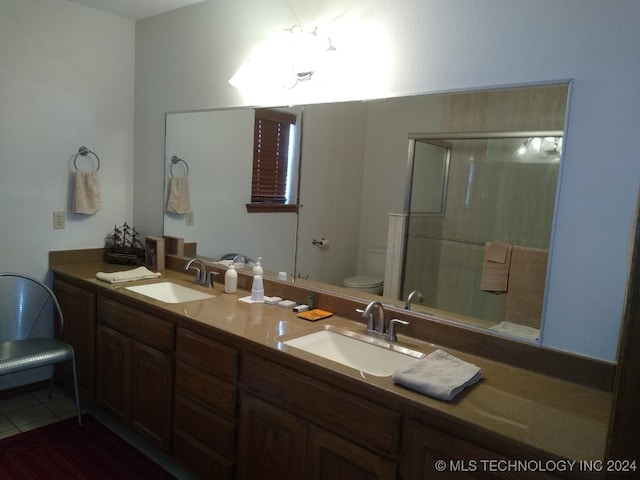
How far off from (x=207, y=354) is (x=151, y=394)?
20.3 inches

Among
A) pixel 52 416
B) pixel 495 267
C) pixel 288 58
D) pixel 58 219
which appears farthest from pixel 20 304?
pixel 495 267

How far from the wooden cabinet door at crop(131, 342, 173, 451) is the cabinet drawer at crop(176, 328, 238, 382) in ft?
0.44

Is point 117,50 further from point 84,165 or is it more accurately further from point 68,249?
point 68,249

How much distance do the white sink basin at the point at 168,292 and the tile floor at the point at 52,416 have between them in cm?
73

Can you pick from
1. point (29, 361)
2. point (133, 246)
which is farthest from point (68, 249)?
point (29, 361)

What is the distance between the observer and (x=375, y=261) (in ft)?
6.50

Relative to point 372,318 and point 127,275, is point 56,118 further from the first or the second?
point 372,318

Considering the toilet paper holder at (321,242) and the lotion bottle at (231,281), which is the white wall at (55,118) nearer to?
the lotion bottle at (231,281)

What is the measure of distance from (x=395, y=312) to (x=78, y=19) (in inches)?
99.1

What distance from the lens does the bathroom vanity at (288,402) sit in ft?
3.74

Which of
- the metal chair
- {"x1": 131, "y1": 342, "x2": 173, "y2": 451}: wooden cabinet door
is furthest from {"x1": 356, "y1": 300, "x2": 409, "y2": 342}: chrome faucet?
the metal chair

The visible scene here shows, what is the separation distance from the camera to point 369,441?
134 centimetres

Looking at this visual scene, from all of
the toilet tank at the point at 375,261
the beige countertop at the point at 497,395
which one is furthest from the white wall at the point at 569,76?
the toilet tank at the point at 375,261

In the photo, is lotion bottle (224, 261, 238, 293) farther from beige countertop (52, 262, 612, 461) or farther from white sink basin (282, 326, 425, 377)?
white sink basin (282, 326, 425, 377)
